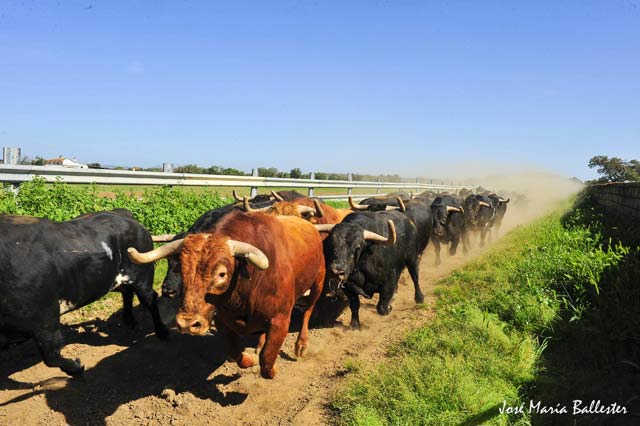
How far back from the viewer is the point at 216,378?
170 inches

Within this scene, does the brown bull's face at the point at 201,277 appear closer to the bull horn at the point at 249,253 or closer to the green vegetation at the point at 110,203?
the bull horn at the point at 249,253

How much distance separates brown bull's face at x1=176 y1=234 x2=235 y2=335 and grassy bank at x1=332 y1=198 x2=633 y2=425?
1.42m

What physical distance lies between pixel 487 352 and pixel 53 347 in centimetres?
418

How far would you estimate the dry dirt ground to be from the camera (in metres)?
3.64

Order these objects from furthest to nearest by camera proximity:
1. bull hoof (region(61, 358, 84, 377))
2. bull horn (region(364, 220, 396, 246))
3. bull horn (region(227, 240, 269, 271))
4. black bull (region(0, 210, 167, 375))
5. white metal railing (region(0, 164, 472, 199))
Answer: white metal railing (region(0, 164, 472, 199)), bull horn (region(364, 220, 396, 246)), bull hoof (region(61, 358, 84, 377)), black bull (region(0, 210, 167, 375)), bull horn (region(227, 240, 269, 271))

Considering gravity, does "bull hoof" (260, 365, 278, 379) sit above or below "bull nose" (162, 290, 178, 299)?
below

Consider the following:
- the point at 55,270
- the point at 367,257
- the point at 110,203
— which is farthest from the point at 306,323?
the point at 110,203

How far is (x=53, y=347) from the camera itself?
150 inches

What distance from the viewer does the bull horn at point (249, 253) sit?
3.08 m

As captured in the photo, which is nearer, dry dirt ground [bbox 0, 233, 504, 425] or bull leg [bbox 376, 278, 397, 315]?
dry dirt ground [bbox 0, 233, 504, 425]

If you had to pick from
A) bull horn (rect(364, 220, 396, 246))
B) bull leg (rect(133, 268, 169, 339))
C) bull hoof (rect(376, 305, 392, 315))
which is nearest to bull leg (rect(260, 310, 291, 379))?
bull leg (rect(133, 268, 169, 339))

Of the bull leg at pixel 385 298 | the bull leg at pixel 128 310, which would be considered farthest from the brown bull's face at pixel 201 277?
the bull leg at pixel 385 298

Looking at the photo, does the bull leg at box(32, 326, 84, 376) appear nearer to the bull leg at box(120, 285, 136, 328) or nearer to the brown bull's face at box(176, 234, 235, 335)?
the bull leg at box(120, 285, 136, 328)

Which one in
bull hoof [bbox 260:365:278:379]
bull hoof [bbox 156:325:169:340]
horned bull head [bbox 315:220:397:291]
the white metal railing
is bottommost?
bull hoof [bbox 156:325:169:340]
